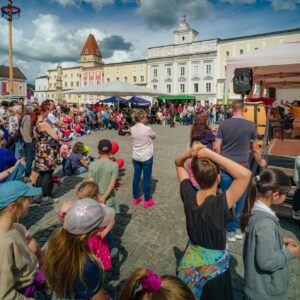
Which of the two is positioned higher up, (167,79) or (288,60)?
(167,79)

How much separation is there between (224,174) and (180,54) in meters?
58.4

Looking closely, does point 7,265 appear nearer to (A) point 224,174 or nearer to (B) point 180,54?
(A) point 224,174

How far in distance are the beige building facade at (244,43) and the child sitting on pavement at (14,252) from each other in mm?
48866

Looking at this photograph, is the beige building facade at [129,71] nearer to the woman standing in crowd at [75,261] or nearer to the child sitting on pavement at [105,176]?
the child sitting on pavement at [105,176]

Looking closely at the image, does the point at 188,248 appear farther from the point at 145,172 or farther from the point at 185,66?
the point at 185,66

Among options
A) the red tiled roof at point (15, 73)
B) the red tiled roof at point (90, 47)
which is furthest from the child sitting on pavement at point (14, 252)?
the red tiled roof at point (15, 73)

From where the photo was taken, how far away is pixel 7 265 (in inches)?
62.1

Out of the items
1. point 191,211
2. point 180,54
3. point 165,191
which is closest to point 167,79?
point 180,54

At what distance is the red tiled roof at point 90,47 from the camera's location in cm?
8207

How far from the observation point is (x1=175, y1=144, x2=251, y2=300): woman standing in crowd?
5.63 ft

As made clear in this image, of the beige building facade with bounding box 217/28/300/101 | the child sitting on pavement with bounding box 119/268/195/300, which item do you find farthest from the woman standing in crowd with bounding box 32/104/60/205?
the beige building facade with bounding box 217/28/300/101

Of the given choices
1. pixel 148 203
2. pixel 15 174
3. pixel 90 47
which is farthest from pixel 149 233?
pixel 90 47

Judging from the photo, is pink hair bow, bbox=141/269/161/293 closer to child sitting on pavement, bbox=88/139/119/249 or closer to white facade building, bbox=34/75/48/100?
child sitting on pavement, bbox=88/139/119/249

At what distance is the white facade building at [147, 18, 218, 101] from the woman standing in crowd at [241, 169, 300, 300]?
54.5 meters
